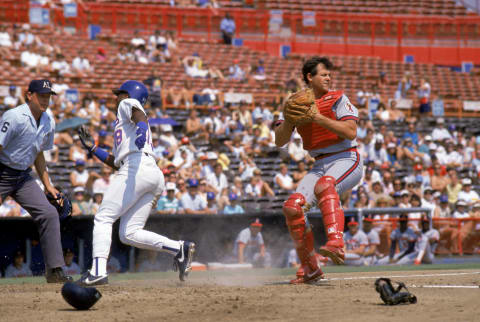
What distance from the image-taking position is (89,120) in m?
17.4

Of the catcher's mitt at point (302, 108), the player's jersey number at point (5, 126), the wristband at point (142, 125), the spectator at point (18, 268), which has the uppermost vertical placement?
the catcher's mitt at point (302, 108)

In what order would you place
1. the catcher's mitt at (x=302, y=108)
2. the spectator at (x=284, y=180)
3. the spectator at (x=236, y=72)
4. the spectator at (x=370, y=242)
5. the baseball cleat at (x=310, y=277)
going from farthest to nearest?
the spectator at (x=236, y=72), the spectator at (x=284, y=180), the spectator at (x=370, y=242), the baseball cleat at (x=310, y=277), the catcher's mitt at (x=302, y=108)

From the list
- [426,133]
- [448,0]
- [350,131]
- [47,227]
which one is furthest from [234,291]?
[448,0]

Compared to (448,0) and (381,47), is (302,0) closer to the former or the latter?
(381,47)

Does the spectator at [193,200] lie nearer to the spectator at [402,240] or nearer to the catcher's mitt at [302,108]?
the spectator at [402,240]

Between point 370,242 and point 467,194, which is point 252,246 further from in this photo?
point 467,194

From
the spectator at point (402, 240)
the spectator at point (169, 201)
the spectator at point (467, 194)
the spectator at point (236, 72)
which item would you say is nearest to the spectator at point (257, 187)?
the spectator at point (169, 201)

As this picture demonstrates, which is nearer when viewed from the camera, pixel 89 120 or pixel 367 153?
pixel 89 120

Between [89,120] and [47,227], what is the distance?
31.8 ft

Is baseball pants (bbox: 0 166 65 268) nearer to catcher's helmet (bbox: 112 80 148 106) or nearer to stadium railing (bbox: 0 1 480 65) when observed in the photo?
catcher's helmet (bbox: 112 80 148 106)

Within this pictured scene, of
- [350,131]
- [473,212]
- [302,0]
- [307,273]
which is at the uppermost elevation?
[302,0]

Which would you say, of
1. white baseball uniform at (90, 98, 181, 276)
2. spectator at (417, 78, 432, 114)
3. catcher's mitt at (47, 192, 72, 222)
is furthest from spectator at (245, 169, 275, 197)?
spectator at (417, 78, 432, 114)

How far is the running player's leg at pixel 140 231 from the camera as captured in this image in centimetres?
722

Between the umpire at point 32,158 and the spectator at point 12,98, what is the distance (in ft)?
32.2
